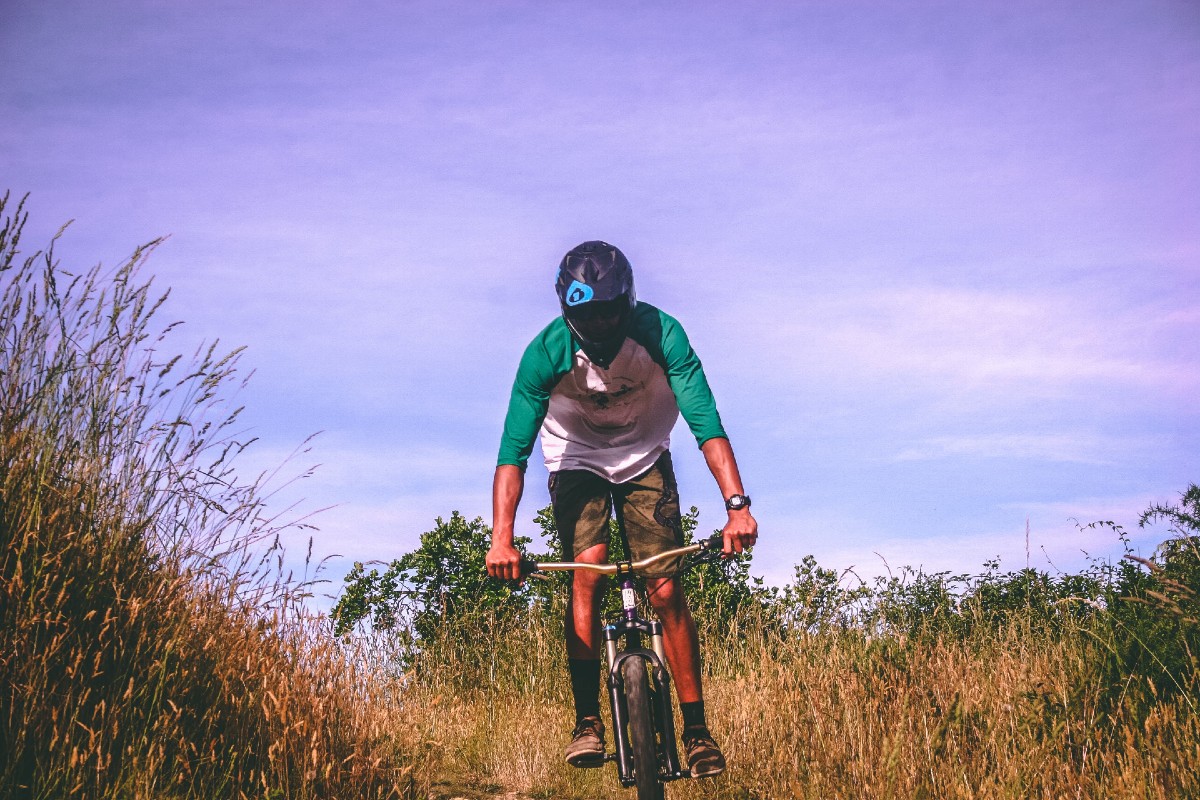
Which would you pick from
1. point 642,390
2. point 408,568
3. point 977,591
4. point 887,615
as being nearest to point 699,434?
point 642,390

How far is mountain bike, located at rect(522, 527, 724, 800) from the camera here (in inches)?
150

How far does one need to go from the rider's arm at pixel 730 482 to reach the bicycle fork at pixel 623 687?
52cm

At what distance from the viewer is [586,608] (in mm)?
4422

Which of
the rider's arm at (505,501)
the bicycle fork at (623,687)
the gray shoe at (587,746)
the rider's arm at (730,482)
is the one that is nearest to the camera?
the rider's arm at (730,482)

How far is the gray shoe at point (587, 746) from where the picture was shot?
4195 millimetres

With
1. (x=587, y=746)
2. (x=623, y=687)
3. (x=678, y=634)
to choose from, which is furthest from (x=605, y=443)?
(x=587, y=746)

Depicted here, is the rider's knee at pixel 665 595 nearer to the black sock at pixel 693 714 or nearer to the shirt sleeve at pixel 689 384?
the black sock at pixel 693 714

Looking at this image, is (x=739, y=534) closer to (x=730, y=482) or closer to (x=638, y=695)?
(x=730, y=482)

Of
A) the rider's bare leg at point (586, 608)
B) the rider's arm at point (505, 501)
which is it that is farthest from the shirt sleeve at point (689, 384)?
the rider's arm at point (505, 501)

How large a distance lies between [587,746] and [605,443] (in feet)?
4.57

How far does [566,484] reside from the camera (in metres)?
4.69

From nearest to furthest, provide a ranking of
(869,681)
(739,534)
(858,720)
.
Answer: (739,534) → (858,720) → (869,681)

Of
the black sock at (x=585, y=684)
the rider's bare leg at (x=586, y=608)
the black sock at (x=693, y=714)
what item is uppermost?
the rider's bare leg at (x=586, y=608)

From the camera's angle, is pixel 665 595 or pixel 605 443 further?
pixel 605 443
